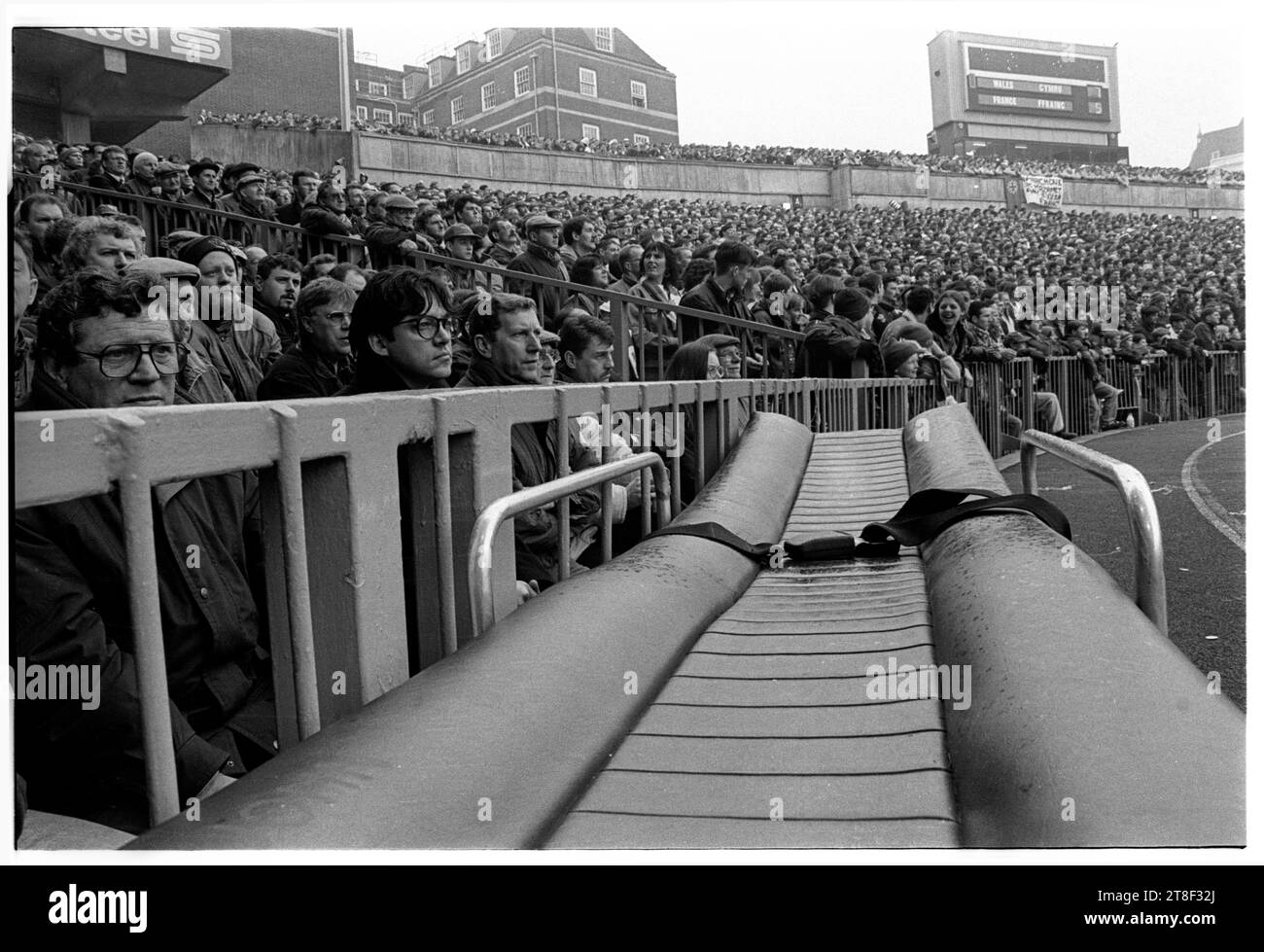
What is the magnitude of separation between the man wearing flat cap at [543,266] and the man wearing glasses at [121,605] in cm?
471

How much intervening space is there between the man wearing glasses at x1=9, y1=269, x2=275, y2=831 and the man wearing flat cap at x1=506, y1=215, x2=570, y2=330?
471cm

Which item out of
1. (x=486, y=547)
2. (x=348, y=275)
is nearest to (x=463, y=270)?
(x=348, y=275)

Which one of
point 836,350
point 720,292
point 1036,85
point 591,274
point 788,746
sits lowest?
point 788,746

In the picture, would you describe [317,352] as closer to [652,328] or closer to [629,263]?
[652,328]

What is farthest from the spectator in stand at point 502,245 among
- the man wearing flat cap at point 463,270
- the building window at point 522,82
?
the building window at point 522,82

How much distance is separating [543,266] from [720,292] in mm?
1188

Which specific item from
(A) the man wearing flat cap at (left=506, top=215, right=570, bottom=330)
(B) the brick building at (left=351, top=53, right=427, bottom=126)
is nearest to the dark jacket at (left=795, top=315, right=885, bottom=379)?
(A) the man wearing flat cap at (left=506, top=215, right=570, bottom=330)

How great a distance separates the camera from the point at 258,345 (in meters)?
5.17

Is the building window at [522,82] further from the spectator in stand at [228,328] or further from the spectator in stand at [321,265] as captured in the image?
the spectator in stand at [228,328]

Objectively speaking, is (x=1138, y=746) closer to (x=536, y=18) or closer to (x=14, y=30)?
(x=536, y=18)

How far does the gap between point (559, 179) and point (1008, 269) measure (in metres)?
13.0

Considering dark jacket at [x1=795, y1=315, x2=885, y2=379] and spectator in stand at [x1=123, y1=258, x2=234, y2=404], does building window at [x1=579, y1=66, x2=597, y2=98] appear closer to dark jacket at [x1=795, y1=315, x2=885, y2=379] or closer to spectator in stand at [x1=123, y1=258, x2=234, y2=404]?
dark jacket at [x1=795, y1=315, x2=885, y2=379]

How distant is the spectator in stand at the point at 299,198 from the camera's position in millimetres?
8648

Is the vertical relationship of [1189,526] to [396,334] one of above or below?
Result: below
